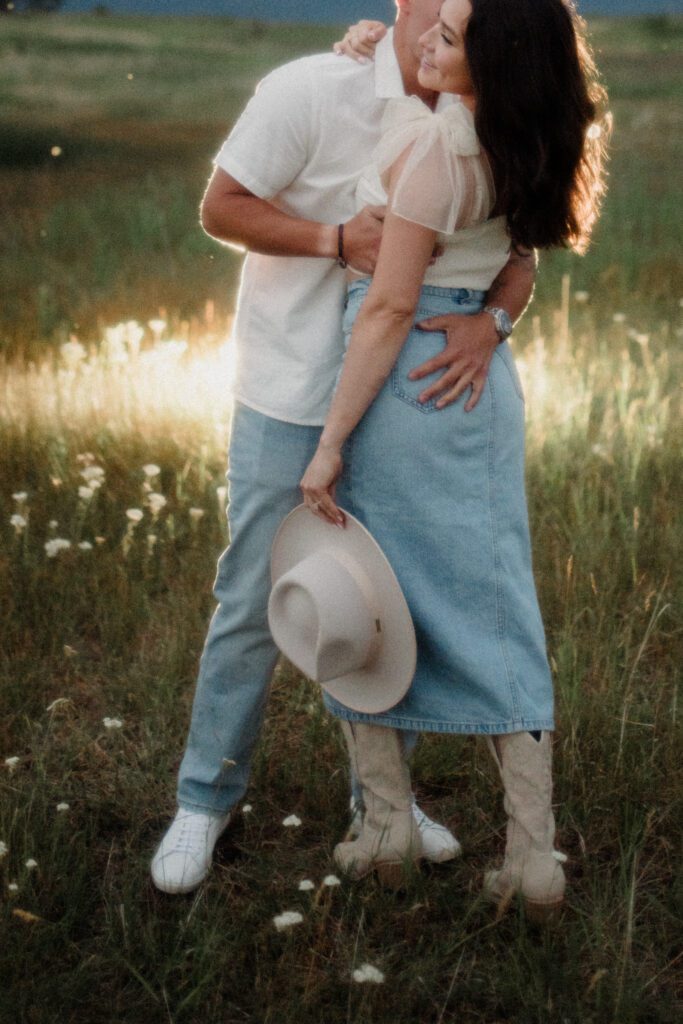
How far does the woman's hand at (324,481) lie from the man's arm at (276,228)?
0.41 meters

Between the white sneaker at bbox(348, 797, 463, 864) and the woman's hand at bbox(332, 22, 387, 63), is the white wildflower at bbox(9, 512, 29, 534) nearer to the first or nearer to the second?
the white sneaker at bbox(348, 797, 463, 864)

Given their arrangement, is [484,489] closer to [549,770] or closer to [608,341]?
[549,770]

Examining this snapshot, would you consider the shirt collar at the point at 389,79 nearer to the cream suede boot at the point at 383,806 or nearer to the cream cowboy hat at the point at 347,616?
the cream cowboy hat at the point at 347,616

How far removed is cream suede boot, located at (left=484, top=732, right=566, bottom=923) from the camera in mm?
2838

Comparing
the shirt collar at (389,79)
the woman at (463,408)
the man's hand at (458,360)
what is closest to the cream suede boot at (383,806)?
the woman at (463,408)

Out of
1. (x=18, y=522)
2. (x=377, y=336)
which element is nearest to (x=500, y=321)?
(x=377, y=336)

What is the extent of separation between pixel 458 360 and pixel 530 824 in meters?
1.04

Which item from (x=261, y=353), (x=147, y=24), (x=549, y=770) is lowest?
(x=147, y=24)

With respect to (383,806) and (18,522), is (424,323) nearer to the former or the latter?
(383,806)

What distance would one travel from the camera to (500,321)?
2855 mm

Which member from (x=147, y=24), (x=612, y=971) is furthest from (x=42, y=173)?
(x=612, y=971)

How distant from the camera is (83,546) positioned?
173 inches

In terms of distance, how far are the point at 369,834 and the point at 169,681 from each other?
3.79 ft

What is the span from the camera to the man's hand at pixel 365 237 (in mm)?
2770
